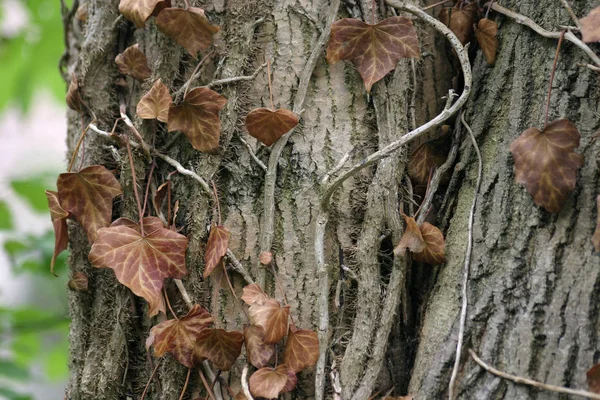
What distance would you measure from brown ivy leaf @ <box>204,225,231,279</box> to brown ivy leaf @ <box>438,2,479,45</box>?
2.57 ft

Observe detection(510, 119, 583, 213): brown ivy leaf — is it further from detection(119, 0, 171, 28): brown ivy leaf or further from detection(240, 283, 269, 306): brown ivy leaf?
detection(119, 0, 171, 28): brown ivy leaf

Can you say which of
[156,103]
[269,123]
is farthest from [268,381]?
[156,103]

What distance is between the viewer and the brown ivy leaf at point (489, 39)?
128cm

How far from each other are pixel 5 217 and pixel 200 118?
4.51 ft

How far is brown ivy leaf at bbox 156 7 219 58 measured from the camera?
128 cm

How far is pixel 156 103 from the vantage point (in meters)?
1.33

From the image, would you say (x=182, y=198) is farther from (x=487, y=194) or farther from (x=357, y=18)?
(x=487, y=194)

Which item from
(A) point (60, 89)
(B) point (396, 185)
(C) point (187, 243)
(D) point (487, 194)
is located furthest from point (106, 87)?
(A) point (60, 89)

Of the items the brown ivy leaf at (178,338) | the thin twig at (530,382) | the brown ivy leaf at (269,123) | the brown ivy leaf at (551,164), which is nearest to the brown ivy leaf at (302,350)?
the brown ivy leaf at (178,338)

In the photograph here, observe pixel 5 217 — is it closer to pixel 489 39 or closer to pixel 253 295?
pixel 253 295

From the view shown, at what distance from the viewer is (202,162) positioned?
132 cm

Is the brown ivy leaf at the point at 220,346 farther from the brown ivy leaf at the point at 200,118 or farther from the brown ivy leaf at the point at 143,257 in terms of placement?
the brown ivy leaf at the point at 200,118

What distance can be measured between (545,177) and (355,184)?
43 cm

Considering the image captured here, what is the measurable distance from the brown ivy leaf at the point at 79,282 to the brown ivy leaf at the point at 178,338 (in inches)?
11.2
